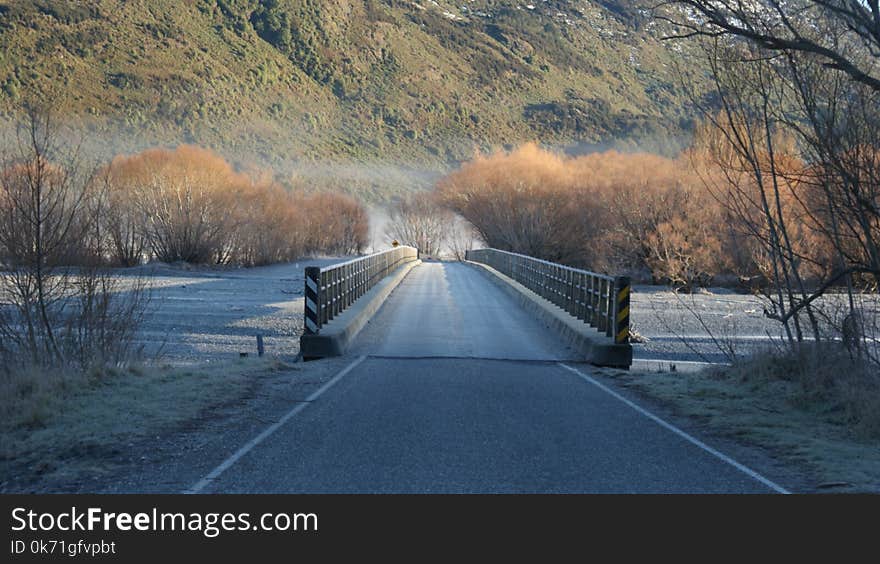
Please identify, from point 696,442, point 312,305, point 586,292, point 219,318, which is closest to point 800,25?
point 696,442

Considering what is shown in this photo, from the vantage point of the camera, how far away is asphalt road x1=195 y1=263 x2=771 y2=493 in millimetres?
8375

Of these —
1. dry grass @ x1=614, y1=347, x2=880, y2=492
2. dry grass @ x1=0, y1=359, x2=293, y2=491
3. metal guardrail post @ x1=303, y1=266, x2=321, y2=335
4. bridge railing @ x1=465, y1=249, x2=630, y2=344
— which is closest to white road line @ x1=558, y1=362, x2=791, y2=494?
dry grass @ x1=614, y1=347, x2=880, y2=492

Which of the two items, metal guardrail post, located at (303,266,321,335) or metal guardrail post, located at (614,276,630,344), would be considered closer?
metal guardrail post, located at (614,276,630,344)

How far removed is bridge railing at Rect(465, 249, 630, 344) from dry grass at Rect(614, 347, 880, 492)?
1.72m

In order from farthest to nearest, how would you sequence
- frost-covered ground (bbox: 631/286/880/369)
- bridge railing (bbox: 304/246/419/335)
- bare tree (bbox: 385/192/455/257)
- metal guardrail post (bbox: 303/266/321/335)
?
bare tree (bbox: 385/192/455/257) < frost-covered ground (bbox: 631/286/880/369) < bridge railing (bbox: 304/246/419/335) < metal guardrail post (bbox: 303/266/321/335)

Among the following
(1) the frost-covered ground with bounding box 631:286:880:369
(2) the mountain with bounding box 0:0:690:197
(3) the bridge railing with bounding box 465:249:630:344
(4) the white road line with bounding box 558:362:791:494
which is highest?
(2) the mountain with bounding box 0:0:690:197

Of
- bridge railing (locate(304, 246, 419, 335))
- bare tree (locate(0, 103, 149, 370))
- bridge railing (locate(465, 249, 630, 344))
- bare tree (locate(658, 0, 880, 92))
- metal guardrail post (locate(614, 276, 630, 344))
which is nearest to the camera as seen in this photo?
bare tree (locate(658, 0, 880, 92))

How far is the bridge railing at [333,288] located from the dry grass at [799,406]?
5.58 metres

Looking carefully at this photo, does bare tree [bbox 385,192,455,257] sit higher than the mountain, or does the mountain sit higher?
the mountain

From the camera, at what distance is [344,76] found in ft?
507

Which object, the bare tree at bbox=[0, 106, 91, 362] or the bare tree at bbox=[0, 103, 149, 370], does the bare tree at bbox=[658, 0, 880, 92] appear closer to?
the bare tree at bbox=[0, 103, 149, 370]

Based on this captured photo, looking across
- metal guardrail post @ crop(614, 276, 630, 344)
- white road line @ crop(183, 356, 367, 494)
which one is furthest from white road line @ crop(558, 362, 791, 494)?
white road line @ crop(183, 356, 367, 494)

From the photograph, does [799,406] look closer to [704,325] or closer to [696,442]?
[696,442]
